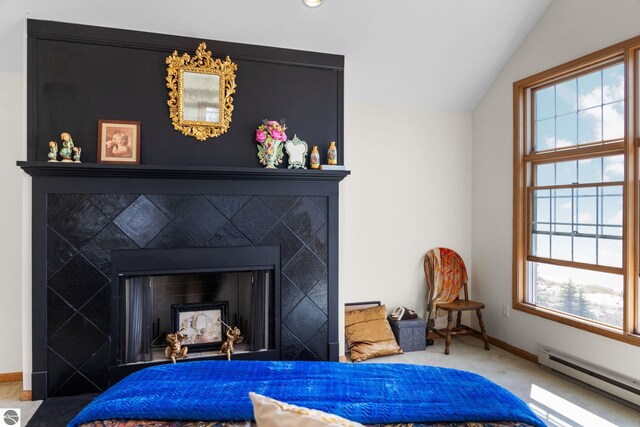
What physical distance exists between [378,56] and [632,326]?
2846 millimetres

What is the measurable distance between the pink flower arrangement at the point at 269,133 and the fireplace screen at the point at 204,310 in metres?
1.06

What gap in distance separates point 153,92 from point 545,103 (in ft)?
10.9

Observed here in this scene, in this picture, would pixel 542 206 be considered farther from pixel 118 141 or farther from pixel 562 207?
pixel 118 141

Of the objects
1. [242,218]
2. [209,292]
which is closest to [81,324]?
[209,292]

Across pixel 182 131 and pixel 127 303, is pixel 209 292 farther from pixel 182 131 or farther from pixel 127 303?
pixel 182 131

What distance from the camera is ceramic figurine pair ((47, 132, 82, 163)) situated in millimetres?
2732

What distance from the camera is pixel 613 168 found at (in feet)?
9.87

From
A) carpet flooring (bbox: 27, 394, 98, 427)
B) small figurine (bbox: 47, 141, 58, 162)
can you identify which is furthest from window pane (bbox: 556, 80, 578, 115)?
carpet flooring (bbox: 27, 394, 98, 427)

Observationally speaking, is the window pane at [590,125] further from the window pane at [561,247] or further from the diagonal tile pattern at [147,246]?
the diagonal tile pattern at [147,246]

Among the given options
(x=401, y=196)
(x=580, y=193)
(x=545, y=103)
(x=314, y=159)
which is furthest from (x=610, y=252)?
(x=314, y=159)

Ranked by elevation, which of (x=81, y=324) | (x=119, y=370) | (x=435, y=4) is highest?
(x=435, y=4)

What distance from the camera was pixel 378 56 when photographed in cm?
355

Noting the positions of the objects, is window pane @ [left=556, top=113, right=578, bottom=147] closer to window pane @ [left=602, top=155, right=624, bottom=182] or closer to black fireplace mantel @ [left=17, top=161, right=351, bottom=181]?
window pane @ [left=602, top=155, right=624, bottom=182]

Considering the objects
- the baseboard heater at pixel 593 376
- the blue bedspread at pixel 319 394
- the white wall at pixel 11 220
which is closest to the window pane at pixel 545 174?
the baseboard heater at pixel 593 376
